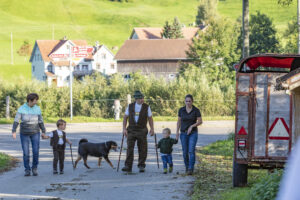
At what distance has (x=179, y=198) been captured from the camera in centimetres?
1061

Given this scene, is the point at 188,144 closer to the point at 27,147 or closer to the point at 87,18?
the point at 27,147

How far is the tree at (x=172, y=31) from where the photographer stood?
11944 cm

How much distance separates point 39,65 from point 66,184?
112802mm

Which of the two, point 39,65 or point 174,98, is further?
point 39,65

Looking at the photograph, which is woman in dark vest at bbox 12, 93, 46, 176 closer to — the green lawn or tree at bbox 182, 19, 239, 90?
the green lawn

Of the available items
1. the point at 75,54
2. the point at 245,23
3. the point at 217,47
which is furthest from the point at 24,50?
the point at 245,23

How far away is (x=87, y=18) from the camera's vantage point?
611 feet

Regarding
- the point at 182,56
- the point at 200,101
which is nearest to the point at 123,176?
the point at 200,101

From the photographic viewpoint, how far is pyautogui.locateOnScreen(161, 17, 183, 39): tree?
119m

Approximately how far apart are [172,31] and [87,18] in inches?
2797

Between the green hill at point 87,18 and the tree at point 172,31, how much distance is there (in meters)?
38.3

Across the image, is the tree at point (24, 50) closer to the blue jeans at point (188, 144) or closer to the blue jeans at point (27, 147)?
the blue jeans at point (27, 147)

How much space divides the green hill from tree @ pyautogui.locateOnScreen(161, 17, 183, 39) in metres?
38.3

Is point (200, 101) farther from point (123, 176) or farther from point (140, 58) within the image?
point (140, 58)
